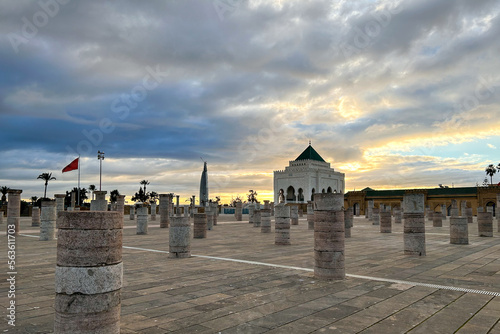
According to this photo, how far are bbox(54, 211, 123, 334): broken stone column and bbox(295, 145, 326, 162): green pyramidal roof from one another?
71412 millimetres

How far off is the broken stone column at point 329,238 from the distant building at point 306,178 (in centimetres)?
6030

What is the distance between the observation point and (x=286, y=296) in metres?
5.86

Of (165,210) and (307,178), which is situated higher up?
(307,178)

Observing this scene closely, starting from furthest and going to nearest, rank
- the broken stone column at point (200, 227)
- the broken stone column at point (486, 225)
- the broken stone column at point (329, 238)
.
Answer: the broken stone column at point (486, 225)
the broken stone column at point (200, 227)
the broken stone column at point (329, 238)

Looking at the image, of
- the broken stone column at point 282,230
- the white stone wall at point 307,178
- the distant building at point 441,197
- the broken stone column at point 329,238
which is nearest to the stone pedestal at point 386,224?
the broken stone column at point 282,230

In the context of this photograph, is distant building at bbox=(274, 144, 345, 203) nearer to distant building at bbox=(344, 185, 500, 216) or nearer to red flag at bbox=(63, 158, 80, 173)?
distant building at bbox=(344, 185, 500, 216)

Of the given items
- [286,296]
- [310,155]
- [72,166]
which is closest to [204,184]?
[310,155]

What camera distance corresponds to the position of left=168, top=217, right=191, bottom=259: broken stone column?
10234 millimetres

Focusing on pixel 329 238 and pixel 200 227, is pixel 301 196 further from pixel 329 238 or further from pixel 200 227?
pixel 329 238

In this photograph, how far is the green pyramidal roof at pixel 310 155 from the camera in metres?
74.8

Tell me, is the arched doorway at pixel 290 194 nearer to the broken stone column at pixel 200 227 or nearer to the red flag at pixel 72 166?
the red flag at pixel 72 166

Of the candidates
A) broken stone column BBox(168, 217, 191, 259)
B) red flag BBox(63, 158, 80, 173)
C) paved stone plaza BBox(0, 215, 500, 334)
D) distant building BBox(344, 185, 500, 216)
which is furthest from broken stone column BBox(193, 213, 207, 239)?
distant building BBox(344, 185, 500, 216)

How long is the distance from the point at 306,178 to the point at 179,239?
59.9m

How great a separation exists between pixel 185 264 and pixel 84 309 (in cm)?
551
